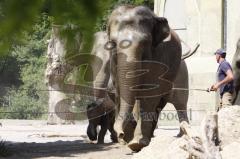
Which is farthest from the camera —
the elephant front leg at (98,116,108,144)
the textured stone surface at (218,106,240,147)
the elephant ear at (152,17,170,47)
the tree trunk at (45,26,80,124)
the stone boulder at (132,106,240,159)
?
the tree trunk at (45,26,80,124)

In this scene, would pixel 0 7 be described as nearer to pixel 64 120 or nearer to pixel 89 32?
pixel 89 32

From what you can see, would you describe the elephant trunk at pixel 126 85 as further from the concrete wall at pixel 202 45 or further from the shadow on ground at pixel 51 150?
the concrete wall at pixel 202 45

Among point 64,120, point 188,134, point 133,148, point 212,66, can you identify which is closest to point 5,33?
point 188,134

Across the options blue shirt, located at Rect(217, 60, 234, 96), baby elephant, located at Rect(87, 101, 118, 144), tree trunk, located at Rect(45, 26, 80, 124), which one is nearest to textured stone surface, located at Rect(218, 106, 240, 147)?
blue shirt, located at Rect(217, 60, 234, 96)

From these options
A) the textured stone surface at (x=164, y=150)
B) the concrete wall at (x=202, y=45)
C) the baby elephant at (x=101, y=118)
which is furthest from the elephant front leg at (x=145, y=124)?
the concrete wall at (x=202, y=45)

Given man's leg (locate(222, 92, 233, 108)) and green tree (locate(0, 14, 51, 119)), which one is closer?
man's leg (locate(222, 92, 233, 108))

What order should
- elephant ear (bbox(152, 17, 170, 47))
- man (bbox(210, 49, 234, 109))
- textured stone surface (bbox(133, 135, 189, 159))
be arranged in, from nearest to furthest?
textured stone surface (bbox(133, 135, 189, 159)) < elephant ear (bbox(152, 17, 170, 47)) < man (bbox(210, 49, 234, 109))

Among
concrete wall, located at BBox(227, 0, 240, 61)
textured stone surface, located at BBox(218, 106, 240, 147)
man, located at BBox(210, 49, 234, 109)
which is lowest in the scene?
textured stone surface, located at BBox(218, 106, 240, 147)

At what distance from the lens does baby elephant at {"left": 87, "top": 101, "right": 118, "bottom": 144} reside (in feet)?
39.3

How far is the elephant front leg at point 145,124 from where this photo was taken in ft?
30.2

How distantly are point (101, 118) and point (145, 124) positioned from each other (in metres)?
2.57

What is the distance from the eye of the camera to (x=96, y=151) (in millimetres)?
10188

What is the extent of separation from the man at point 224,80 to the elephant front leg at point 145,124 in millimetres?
1495

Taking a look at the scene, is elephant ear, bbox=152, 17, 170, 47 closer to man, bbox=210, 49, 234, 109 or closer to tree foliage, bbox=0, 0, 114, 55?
man, bbox=210, 49, 234, 109
